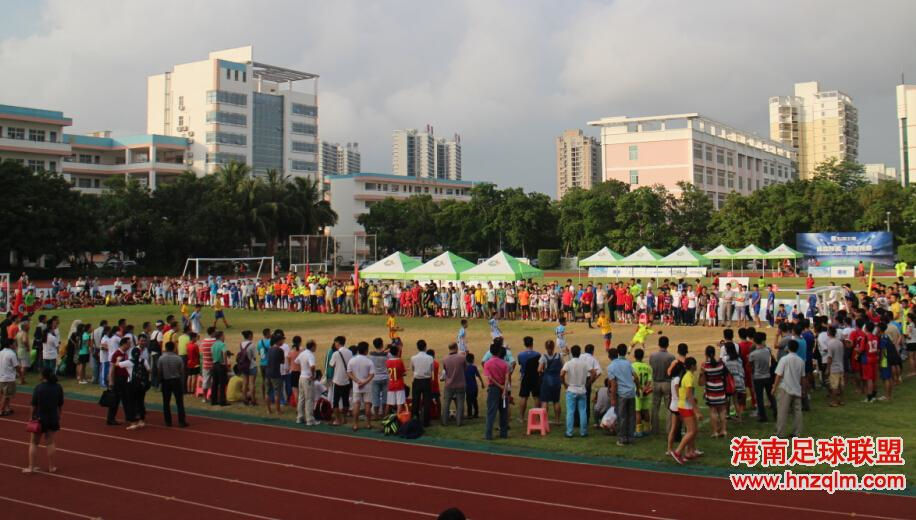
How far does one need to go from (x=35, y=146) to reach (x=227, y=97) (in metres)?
23.3

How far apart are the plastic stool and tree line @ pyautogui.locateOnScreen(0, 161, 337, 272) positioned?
150 feet

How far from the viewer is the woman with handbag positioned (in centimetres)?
1031

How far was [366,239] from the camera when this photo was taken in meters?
86.9

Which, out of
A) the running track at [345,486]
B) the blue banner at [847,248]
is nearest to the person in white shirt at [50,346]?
the running track at [345,486]

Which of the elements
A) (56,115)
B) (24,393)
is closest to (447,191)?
(56,115)

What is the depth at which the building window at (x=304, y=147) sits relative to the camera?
91000mm

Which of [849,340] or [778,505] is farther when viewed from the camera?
[849,340]

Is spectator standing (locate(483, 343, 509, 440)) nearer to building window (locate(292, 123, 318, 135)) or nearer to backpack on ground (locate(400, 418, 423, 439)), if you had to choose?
backpack on ground (locate(400, 418, 423, 439))

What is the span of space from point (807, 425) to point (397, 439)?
704 cm

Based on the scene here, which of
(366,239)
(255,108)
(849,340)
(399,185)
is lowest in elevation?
(849,340)

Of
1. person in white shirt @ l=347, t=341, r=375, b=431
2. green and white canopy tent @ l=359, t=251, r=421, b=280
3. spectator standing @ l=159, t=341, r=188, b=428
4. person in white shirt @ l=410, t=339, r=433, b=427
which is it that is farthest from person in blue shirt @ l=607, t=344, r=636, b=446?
green and white canopy tent @ l=359, t=251, r=421, b=280

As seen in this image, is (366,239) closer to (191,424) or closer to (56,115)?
(56,115)

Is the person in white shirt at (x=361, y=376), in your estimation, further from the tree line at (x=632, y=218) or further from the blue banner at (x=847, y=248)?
the tree line at (x=632, y=218)

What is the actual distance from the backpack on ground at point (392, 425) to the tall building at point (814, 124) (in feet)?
469
